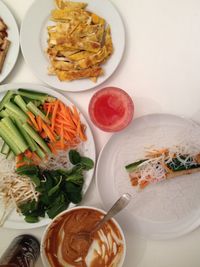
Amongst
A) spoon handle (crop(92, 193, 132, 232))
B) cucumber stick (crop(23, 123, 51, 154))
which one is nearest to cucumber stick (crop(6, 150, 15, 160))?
cucumber stick (crop(23, 123, 51, 154))

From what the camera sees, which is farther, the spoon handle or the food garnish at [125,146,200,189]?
the food garnish at [125,146,200,189]

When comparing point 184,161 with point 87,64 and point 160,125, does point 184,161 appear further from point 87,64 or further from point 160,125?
point 87,64

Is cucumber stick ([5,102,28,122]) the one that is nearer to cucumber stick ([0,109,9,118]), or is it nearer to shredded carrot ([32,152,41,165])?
cucumber stick ([0,109,9,118])

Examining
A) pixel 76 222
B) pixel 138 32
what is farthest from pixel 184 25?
pixel 76 222

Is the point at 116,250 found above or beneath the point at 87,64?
beneath

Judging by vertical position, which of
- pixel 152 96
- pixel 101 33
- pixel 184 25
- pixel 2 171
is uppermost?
pixel 184 25

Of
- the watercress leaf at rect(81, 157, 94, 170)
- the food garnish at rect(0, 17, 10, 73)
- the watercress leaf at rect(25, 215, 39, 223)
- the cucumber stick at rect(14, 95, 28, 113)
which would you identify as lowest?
the watercress leaf at rect(25, 215, 39, 223)

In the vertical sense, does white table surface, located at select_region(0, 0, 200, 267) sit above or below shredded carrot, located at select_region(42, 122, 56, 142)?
Answer: above
